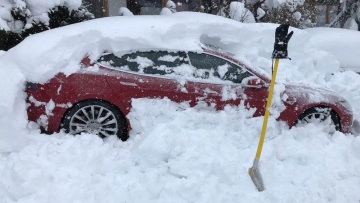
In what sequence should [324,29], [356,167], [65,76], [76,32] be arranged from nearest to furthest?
[356,167] → [65,76] → [76,32] → [324,29]

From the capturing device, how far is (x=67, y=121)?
15.8ft

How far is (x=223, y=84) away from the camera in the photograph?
5.07 meters

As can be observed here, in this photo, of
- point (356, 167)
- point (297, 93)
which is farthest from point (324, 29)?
point (356, 167)

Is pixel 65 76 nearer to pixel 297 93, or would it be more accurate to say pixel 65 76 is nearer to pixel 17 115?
pixel 17 115

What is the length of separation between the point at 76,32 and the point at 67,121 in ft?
3.85

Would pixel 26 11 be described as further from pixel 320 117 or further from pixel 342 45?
pixel 342 45

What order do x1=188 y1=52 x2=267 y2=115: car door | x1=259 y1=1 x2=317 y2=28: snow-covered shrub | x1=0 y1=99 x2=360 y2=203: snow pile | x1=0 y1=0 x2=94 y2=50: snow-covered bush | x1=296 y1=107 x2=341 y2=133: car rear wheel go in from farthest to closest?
x1=259 y1=1 x2=317 y2=28: snow-covered shrub → x1=0 y1=0 x2=94 y2=50: snow-covered bush → x1=296 y1=107 x2=341 y2=133: car rear wheel → x1=188 y1=52 x2=267 y2=115: car door → x1=0 y1=99 x2=360 y2=203: snow pile

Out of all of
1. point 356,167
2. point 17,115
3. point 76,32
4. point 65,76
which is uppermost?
point 76,32

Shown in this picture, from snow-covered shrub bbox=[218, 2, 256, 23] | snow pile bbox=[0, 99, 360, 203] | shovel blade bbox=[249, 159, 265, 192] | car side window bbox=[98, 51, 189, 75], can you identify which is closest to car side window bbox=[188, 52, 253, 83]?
car side window bbox=[98, 51, 189, 75]

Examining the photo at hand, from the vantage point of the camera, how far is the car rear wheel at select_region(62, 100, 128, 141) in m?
4.81

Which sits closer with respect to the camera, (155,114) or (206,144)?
(206,144)

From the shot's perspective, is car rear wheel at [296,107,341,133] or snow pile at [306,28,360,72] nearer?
car rear wheel at [296,107,341,133]

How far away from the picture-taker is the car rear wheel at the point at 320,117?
5.30 meters

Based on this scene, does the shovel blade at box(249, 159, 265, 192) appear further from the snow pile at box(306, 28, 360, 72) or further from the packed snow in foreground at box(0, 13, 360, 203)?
the snow pile at box(306, 28, 360, 72)
